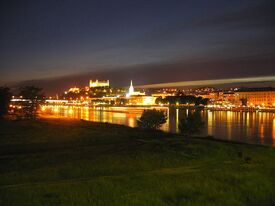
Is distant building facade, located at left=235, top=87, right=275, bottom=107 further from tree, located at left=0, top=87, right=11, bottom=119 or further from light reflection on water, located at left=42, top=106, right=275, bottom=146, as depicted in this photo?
tree, located at left=0, top=87, right=11, bottom=119

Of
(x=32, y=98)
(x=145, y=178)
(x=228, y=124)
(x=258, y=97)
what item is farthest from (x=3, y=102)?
(x=258, y=97)

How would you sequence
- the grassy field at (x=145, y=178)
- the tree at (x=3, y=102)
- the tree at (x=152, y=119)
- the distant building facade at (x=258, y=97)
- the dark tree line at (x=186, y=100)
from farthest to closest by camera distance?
the dark tree line at (x=186, y=100)
the distant building facade at (x=258, y=97)
the tree at (x=3, y=102)
the tree at (x=152, y=119)
the grassy field at (x=145, y=178)

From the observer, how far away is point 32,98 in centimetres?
5109

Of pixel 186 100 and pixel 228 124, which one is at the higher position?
pixel 186 100

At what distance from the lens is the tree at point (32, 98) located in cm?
4969

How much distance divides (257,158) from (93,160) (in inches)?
269

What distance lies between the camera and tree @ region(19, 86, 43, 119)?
49688 mm

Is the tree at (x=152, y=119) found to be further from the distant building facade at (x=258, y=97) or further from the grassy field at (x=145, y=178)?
the distant building facade at (x=258, y=97)

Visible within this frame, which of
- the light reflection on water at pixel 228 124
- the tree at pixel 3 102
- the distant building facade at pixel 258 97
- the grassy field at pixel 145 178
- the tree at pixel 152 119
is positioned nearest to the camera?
the grassy field at pixel 145 178

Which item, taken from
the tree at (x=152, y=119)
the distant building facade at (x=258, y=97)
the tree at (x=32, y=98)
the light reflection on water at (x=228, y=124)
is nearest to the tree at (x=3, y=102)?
the tree at (x=32, y=98)

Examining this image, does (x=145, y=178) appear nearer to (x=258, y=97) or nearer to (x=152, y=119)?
(x=152, y=119)

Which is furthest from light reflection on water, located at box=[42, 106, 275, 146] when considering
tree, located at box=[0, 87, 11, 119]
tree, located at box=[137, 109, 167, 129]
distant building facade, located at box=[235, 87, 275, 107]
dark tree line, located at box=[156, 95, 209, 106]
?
distant building facade, located at box=[235, 87, 275, 107]

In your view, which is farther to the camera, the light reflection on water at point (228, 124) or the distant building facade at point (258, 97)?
the distant building facade at point (258, 97)

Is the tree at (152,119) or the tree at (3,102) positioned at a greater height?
the tree at (3,102)
